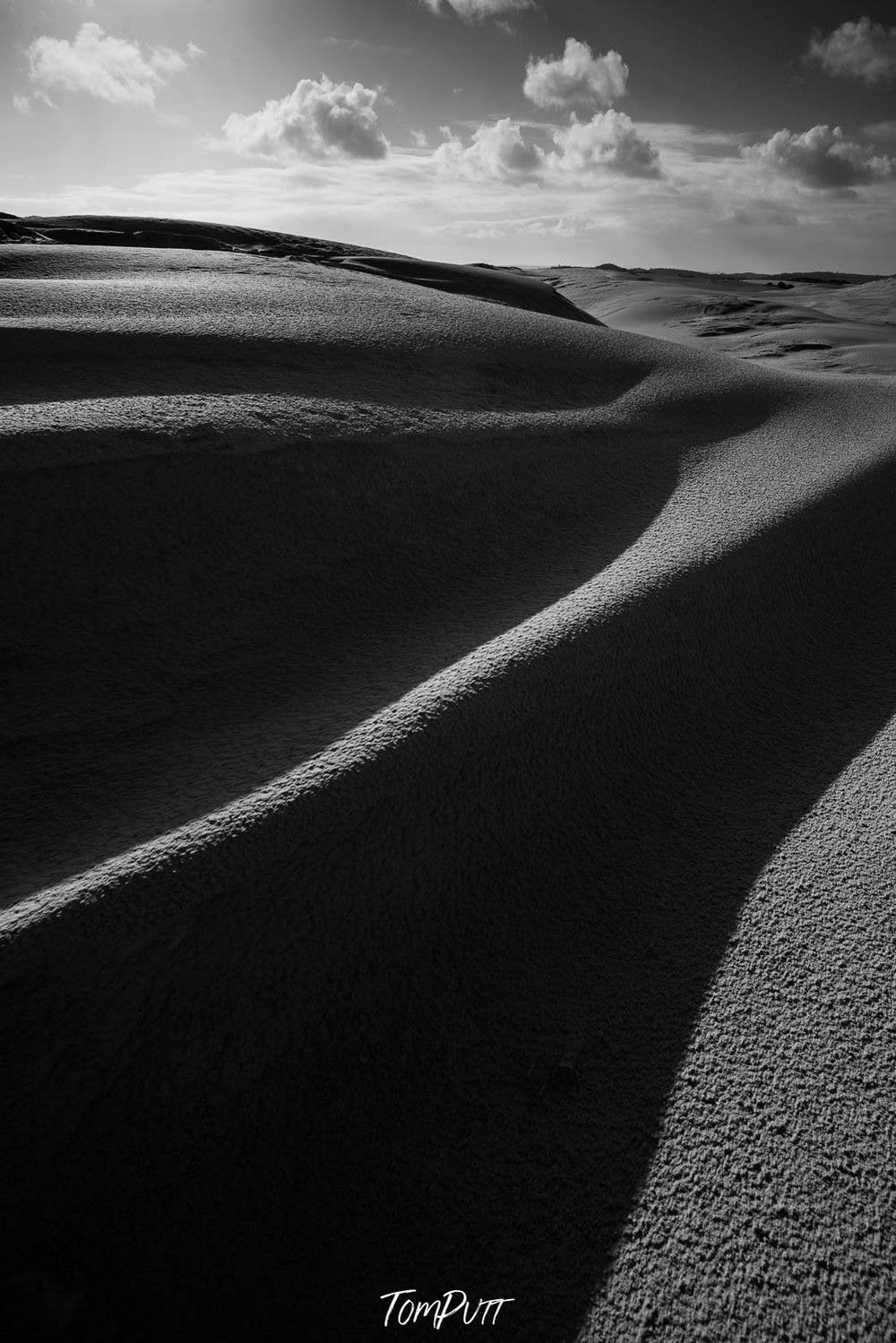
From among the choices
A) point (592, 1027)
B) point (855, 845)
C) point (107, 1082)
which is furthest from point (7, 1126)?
point (855, 845)

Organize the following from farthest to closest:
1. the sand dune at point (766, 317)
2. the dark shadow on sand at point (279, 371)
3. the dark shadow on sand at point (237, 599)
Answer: the sand dune at point (766, 317) < the dark shadow on sand at point (279, 371) < the dark shadow on sand at point (237, 599)

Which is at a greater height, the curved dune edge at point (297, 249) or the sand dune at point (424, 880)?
the curved dune edge at point (297, 249)

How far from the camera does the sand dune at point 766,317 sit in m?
5.01

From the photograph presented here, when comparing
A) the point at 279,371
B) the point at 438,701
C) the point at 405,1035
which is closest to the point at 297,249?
the point at 279,371

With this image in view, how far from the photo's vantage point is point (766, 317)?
25.3 feet

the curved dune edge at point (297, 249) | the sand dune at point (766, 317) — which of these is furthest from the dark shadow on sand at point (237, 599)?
the curved dune edge at point (297, 249)

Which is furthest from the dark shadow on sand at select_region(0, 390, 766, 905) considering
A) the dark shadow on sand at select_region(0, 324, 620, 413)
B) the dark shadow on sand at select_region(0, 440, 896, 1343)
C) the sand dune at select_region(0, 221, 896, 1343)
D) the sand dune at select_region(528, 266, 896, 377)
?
the sand dune at select_region(528, 266, 896, 377)

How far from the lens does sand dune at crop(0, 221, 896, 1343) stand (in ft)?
1.80

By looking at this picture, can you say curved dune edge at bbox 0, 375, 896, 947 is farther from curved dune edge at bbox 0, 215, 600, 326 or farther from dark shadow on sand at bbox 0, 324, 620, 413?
curved dune edge at bbox 0, 215, 600, 326

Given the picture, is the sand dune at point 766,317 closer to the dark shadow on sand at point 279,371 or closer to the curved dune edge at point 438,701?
the dark shadow on sand at point 279,371

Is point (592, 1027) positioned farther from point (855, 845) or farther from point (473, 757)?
point (855, 845)

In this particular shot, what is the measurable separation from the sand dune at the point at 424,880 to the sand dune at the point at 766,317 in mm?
2509

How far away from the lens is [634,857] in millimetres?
850

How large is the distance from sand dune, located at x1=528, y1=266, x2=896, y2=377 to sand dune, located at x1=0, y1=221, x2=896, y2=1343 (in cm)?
251
